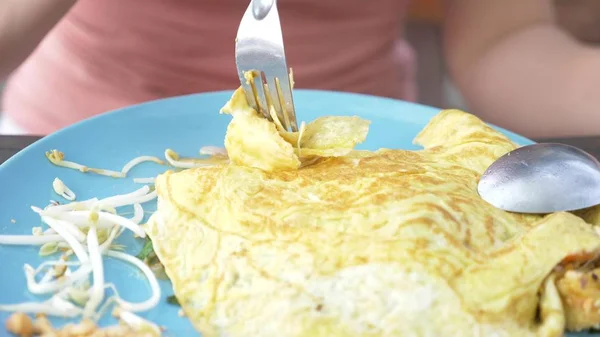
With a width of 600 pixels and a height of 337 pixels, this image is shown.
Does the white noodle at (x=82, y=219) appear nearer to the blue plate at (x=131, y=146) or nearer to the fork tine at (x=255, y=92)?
the blue plate at (x=131, y=146)

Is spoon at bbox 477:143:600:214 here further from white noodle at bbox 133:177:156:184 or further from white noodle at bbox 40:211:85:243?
white noodle at bbox 40:211:85:243

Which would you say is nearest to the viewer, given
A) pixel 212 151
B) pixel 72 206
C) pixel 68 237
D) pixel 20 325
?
pixel 20 325

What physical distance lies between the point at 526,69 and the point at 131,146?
2.06 meters

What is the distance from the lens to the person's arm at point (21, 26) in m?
2.29

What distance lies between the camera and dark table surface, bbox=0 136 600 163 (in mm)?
2192

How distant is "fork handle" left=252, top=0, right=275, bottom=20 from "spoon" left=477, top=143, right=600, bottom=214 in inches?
30.1

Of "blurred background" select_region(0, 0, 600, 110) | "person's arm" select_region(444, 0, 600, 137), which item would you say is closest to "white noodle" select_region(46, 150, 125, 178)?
"person's arm" select_region(444, 0, 600, 137)

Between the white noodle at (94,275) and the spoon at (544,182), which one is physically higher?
the white noodle at (94,275)

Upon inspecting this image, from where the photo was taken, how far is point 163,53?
2963 millimetres

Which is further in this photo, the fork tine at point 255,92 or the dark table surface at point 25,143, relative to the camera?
the dark table surface at point 25,143

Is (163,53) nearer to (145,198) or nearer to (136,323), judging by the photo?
(145,198)

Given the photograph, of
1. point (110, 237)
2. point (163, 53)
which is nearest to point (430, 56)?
point (163, 53)

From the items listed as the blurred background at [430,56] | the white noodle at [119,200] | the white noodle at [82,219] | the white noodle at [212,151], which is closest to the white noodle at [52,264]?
the white noodle at [82,219]

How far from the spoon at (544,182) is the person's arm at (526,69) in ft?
4.85
